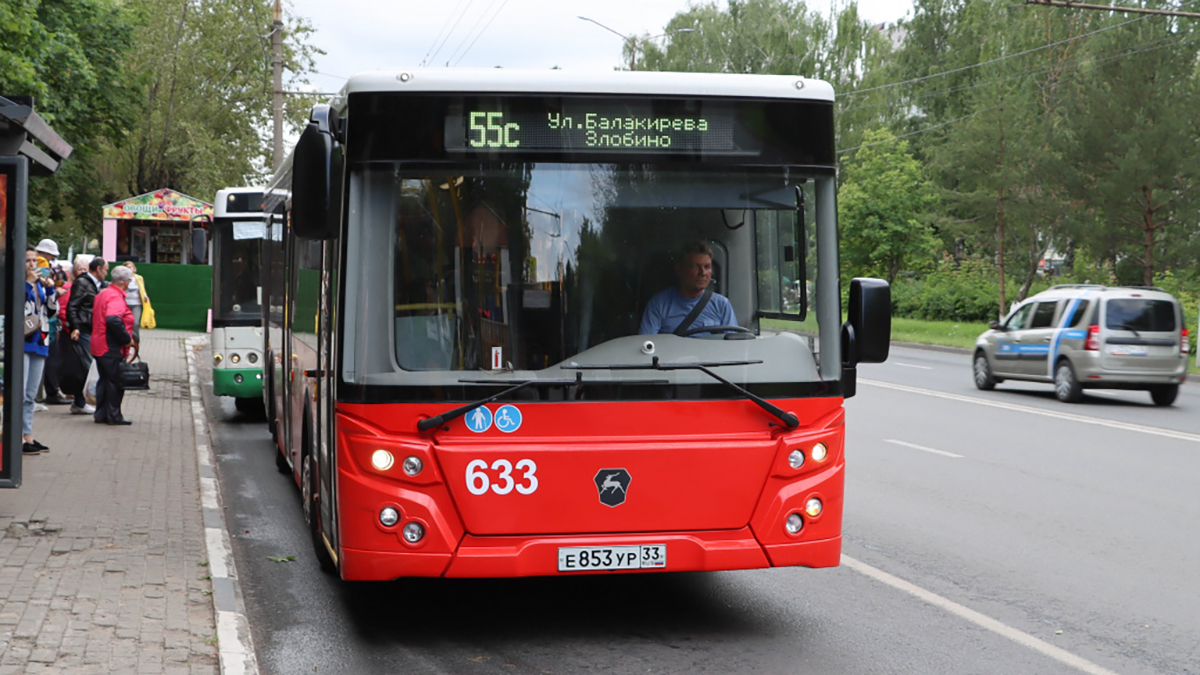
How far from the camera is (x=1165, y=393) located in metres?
19.4

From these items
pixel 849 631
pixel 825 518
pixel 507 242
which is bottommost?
pixel 849 631

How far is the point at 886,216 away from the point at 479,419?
42006 mm

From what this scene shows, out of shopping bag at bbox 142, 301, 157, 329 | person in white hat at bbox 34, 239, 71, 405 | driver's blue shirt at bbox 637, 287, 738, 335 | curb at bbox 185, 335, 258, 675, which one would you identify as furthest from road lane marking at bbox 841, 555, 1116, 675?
shopping bag at bbox 142, 301, 157, 329

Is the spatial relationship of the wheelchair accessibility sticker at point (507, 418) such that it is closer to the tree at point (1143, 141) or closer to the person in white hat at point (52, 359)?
the person in white hat at point (52, 359)

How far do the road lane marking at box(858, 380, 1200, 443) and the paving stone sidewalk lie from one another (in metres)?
10.8

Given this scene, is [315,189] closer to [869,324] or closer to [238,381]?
[869,324]

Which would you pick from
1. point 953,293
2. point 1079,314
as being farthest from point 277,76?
point 953,293

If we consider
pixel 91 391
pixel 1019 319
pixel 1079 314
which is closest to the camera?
pixel 91 391

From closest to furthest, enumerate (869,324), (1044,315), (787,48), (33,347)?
(869,324), (33,347), (1044,315), (787,48)

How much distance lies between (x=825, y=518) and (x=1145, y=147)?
30.9 metres

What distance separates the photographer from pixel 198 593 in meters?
6.49

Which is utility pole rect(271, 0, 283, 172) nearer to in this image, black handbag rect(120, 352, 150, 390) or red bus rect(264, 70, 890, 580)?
black handbag rect(120, 352, 150, 390)

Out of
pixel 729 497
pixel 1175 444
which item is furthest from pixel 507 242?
pixel 1175 444

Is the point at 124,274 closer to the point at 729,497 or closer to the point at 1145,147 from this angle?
the point at 729,497
